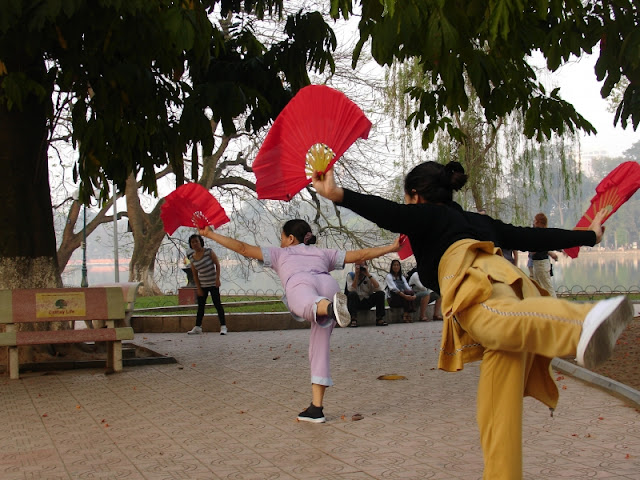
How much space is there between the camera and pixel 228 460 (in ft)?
18.9

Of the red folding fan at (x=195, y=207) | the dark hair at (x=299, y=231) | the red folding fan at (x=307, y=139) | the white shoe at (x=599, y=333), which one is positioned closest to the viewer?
the white shoe at (x=599, y=333)

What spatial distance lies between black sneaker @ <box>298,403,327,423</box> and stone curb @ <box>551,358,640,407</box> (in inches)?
107

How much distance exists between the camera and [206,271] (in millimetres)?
16375

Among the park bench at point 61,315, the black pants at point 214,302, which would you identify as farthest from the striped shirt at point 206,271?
the park bench at point 61,315

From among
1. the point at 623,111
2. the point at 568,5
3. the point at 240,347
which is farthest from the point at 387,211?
the point at 240,347

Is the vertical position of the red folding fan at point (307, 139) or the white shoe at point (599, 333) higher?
the red folding fan at point (307, 139)

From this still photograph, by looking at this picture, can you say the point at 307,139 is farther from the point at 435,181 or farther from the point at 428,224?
the point at 428,224

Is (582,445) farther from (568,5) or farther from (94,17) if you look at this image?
(94,17)

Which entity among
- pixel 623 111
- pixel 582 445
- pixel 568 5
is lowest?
pixel 582 445

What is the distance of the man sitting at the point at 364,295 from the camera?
18391 mm

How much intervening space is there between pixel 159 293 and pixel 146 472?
1157 inches

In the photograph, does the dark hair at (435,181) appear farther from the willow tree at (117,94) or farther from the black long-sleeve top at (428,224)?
the willow tree at (117,94)

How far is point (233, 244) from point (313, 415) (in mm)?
1546

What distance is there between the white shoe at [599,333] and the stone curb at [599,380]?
4.15 metres
